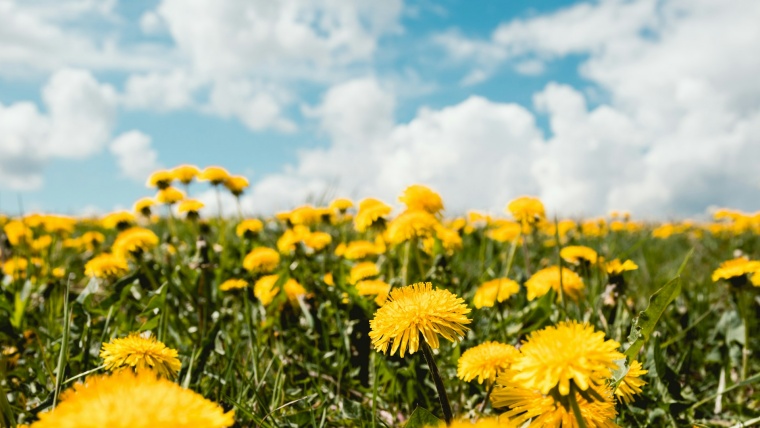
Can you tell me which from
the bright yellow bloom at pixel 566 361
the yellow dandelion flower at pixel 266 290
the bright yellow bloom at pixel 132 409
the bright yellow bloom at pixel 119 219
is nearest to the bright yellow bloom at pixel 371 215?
the yellow dandelion flower at pixel 266 290

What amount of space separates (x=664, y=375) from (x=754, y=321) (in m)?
1.62

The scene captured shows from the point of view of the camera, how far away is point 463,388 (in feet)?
7.47

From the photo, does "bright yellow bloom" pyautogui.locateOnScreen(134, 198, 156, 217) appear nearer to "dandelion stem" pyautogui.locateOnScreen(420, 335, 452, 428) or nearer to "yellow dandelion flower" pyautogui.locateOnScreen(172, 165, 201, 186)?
"yellow dandelion flower" pyautogui.locateOnScreen(172, 165, 201, 186)

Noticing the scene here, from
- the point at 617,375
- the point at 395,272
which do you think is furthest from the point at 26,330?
the point at 617,375

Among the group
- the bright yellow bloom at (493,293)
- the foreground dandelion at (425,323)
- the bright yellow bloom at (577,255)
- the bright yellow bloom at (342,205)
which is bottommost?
the foreground dandelion at (425,323)

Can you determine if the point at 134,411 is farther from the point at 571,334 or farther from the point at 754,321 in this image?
the point at 754,321

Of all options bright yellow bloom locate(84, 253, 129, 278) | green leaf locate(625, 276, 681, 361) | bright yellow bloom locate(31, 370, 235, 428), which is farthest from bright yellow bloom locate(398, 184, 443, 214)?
bright yellow bloom locate(31, 370, 235, 428)

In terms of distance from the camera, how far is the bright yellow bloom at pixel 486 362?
5.14 ft

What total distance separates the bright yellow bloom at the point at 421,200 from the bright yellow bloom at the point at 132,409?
2.36 metres

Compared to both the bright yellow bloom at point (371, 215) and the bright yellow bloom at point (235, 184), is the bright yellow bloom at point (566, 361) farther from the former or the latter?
the bright yellow bloom at point (235, 184)

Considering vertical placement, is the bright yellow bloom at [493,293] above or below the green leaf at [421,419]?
above

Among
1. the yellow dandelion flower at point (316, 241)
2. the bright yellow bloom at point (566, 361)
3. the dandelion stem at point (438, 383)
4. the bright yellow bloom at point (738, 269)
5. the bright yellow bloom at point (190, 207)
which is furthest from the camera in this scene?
the bright yellow bloom at point (190, 207)

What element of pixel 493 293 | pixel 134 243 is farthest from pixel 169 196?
pixel 493 293

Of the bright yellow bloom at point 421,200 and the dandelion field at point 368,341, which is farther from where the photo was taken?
the bright yellow bloom at point 421,200
